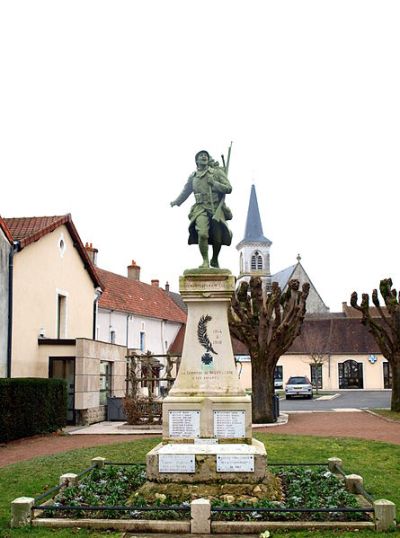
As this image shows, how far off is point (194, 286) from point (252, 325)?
41.4 feet

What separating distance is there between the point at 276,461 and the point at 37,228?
506 inches

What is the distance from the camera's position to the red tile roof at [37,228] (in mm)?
20406

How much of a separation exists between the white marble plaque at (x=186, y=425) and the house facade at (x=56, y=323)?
12.2 meters

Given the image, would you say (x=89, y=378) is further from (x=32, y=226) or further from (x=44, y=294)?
(x=32, y=226)

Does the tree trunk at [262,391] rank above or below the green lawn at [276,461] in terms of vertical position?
above

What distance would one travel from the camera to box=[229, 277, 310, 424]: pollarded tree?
20750mm

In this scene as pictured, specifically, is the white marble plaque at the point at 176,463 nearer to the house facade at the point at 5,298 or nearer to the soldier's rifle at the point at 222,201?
the soldier's rifle at the point at 222,201

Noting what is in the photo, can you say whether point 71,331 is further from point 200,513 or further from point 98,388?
point 200,513

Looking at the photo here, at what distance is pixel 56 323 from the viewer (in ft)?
75.8

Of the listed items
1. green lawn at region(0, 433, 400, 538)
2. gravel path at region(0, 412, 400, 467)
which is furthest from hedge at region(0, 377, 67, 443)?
green lawn at region(0, 433, 400, 538)

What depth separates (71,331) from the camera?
2450 cm

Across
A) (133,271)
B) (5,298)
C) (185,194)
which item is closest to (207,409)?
(185,194)

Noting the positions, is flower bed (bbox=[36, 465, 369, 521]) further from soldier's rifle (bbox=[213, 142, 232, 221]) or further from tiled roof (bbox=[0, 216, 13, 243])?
tiled roof (bbox=[0, 216, 13, 243])

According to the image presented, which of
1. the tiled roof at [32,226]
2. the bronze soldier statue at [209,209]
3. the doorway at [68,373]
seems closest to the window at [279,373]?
the tiled roof at [32,226]
